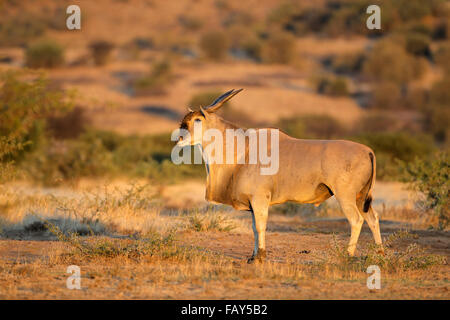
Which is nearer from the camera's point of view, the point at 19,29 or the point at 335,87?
the point at 335,87

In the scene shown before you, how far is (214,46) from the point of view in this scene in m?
57.6

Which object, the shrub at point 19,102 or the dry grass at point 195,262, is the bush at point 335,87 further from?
the dry grass at point 195,262

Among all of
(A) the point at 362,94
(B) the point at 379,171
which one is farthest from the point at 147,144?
(A) the point at 362,94

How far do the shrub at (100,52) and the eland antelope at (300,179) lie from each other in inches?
1754

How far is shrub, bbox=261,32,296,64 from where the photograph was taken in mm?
56062

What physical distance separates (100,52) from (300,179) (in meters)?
46.8

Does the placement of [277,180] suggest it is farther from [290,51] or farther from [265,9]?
[265,9]

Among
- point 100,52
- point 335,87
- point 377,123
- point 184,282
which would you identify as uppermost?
point 100,52

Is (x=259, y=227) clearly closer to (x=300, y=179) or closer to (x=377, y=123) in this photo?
(x=300, y=179)

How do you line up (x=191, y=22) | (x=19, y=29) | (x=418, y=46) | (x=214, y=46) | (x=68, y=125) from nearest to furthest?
(x=68, y=125) → (x=418, y=46) → (x=214, y=46) → (x=19, y=29) → (x=191, y=22)

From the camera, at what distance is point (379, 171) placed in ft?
71.9

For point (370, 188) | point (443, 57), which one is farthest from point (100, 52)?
point (370, 188)

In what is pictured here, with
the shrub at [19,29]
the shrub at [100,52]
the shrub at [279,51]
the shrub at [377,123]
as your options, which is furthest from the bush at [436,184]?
the shrub at [19,29]
